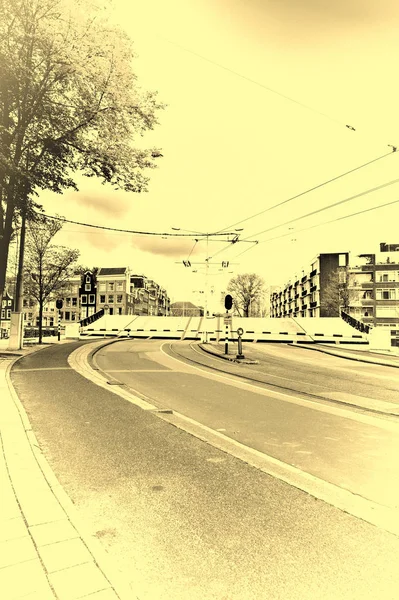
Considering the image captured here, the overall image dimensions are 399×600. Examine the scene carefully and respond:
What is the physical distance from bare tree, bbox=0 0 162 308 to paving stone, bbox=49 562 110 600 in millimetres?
12948

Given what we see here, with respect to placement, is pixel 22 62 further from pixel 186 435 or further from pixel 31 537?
pixel 31 537

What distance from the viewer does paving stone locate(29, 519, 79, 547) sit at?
287cm

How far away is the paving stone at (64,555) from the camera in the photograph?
2562 mm

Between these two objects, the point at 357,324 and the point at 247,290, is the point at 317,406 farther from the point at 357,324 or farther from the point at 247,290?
the point at 247,290

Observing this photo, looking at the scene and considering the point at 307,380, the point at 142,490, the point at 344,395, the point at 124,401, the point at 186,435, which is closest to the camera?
the point at 142,490

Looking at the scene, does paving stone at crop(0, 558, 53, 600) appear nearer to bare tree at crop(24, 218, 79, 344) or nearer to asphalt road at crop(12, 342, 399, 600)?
asphalt road at crop(12, 342, 399, 600)

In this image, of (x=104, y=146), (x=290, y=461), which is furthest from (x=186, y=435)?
(x=104, y=146)

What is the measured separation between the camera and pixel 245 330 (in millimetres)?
43938

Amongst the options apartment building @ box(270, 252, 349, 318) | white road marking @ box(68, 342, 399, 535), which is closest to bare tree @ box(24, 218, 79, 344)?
white road marking @ box(68, 342, 399, 535)

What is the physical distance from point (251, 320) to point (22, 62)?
38792 mm

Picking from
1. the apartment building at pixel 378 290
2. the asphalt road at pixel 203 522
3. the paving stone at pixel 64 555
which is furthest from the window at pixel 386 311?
the paving stone at pixel 64 555

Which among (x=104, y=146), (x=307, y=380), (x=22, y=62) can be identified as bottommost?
(x=307, y=380)

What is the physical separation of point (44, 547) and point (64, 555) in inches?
7.8

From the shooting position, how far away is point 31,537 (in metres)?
A: 2.90
